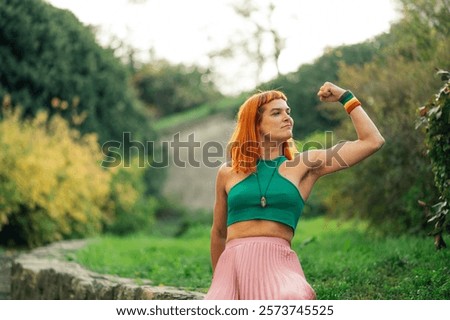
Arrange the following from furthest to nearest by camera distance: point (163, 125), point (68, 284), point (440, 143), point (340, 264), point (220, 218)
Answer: point (163, 125) < point (68, 284) < point (340, 264) < point (440, 143) < point (220, 218)

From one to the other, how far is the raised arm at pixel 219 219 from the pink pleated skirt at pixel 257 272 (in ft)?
0.95

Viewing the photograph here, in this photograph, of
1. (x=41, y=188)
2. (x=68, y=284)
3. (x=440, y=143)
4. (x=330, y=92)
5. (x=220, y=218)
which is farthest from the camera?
(x=41, y=188)

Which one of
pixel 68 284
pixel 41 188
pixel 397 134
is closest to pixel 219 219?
pixel 68 284

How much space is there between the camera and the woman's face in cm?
344

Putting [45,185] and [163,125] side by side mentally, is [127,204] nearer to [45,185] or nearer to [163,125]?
[45,185]

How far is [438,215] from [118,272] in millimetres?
3658

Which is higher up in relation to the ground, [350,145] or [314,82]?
[314,82]

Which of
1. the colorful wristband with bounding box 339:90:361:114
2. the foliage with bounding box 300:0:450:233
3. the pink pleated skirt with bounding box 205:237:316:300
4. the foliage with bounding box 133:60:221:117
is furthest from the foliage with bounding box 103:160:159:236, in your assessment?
the foliage with bounding box 133:60:221:117

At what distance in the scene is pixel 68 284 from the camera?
247 inches

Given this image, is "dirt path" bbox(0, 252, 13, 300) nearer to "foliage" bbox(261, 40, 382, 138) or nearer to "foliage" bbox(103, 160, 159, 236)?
"foliage" bbox(103, 160, 159, 236)

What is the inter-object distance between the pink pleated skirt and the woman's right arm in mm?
289

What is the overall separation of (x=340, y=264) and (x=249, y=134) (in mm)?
2874

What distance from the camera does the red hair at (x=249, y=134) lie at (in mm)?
3463

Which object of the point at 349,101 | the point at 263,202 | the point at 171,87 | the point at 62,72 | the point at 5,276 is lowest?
the point at 5,276
